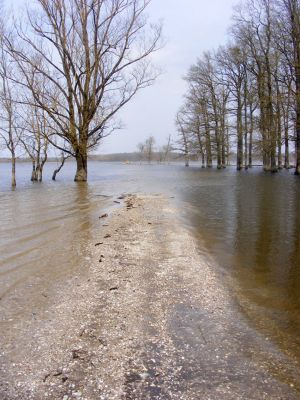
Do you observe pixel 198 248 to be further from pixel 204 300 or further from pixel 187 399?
pixel 187 399

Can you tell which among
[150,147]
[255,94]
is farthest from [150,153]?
[255,94]

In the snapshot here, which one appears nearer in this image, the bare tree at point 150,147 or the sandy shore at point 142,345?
the sandy shore at point 142,345

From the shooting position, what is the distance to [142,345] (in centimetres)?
306

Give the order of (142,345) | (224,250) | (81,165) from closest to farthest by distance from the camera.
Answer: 1. (142,345)
2. (224,250)
3. (81,165)

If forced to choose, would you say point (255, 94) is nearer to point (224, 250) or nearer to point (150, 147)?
point (224, 250)

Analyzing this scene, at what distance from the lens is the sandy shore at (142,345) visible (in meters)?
2.52

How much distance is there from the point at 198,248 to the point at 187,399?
3.90 m

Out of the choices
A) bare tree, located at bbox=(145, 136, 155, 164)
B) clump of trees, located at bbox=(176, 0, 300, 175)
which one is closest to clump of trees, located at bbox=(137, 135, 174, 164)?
bare tree, located at bbox=(145, 136, 155, 164)

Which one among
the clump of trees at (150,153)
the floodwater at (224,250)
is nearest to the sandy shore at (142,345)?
the floodwater at (224,250)

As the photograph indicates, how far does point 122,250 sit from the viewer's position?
591 centimetres

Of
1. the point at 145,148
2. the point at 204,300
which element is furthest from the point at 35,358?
the point at 145,148

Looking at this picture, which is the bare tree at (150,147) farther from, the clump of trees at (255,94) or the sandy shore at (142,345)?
the sandy shore at (142,345)

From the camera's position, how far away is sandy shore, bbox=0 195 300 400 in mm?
2520

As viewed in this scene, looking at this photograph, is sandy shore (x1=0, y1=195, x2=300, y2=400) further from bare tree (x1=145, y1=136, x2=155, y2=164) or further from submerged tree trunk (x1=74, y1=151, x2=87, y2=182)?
bare tree (x1=145, y1=136, x2=155, y2=164)
